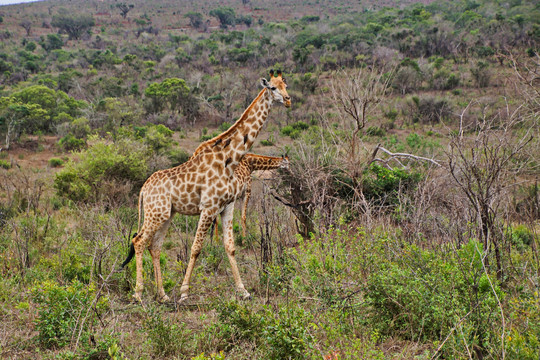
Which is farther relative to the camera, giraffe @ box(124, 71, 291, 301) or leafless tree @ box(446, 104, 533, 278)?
giraffe @ box(124, 71, 291, 301)

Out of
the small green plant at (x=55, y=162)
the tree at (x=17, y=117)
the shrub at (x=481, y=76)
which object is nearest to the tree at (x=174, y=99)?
the tree at (x=17, y=117)

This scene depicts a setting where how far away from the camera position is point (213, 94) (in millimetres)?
28469

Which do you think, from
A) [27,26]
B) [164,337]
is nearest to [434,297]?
[164,337]

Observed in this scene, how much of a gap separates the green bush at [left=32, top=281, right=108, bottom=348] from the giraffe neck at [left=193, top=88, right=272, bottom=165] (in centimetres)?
226

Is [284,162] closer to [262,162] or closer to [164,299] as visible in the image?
[262,162]

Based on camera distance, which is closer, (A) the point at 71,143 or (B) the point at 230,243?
(B) the point at 230,243

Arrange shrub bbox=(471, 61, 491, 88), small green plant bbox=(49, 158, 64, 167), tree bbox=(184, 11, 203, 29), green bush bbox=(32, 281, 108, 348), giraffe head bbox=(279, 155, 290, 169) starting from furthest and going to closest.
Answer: tree bbox=(184, 11, 203, 29), shrub bbox=(471, 61, 491, 88), small green plant bbox=(49, 158, 64, 167), giraffe head bbox=(279, 155, 290, 169), green bush bbox=(32, 281, 108, 348)

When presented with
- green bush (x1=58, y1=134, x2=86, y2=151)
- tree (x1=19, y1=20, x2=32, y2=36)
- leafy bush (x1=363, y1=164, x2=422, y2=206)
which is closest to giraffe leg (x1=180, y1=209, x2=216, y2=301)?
leafy bush (x1=363, y1=164, x2=422, y2=206)

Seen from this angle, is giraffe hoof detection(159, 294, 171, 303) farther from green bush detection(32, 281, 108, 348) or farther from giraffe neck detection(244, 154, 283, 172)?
giraffe neck detection(244, 154, 283, 172)

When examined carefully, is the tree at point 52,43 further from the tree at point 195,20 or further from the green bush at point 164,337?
the green bush at point 164,337

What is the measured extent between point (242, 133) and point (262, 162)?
203 centimetres

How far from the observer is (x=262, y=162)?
24.5ft

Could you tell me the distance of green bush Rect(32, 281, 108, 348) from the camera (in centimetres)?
411

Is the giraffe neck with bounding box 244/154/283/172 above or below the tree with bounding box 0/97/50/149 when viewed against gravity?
above
